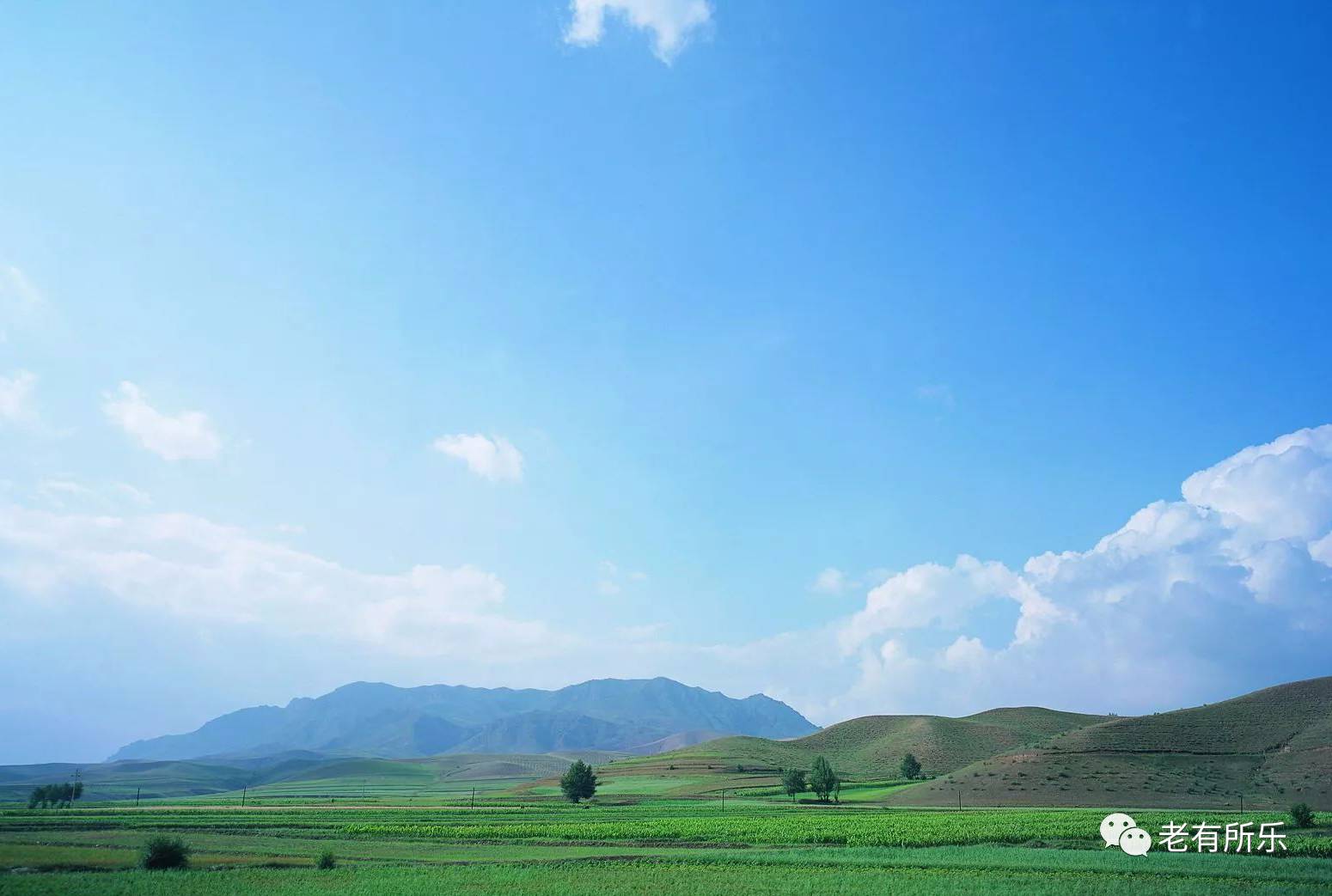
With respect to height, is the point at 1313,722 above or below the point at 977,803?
above

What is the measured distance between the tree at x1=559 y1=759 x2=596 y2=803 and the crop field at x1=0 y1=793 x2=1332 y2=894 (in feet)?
126

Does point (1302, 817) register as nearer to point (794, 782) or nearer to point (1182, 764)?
point (1182, 764)

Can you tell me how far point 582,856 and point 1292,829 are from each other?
6415 cm

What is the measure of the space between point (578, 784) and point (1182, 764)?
4116 inches

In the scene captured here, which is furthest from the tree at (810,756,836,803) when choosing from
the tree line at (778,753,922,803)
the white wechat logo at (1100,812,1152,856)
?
the white wechat logo at (1100,812,1152,856)

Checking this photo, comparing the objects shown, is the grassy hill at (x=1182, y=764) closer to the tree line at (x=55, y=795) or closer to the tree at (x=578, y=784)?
the tree at (x=578, y=784)

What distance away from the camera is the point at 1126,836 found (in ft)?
219

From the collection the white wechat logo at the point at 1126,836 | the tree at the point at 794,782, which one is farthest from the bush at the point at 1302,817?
the tree at the point at 794,782

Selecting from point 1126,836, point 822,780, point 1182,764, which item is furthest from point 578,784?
point 1182,764

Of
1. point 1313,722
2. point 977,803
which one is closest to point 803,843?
point 977,803

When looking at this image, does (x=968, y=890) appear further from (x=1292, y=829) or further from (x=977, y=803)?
(x=977, y=803)

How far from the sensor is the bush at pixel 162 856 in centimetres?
6212

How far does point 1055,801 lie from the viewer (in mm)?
121062

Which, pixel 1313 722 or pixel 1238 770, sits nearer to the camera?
pixel 1238 770
